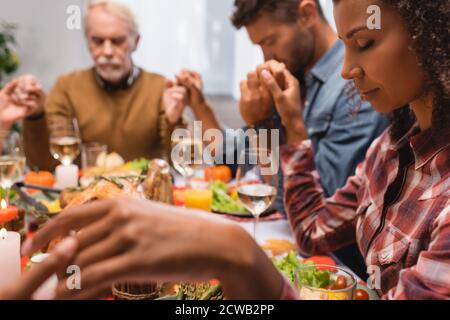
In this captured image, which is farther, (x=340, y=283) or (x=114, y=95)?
(x=114, y=95)

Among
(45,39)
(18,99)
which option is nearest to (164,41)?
(45,39)

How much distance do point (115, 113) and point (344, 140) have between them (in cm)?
143

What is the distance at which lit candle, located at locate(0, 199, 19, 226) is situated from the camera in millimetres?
1136

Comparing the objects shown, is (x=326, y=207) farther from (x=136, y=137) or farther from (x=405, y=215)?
(x=136, y=137)

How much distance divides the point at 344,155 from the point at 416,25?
82 centimetres

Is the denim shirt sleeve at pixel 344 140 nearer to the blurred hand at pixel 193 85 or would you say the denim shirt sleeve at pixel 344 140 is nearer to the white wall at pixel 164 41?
the blurred hand at pixel 193 85

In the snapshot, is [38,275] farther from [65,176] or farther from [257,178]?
[65,176]

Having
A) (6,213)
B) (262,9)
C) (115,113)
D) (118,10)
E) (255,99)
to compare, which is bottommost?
(6,213)

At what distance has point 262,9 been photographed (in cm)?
181

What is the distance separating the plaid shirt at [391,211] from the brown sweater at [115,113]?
140 centimetres

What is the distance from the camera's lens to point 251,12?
Answer: 1.82m

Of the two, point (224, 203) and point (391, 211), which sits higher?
point (391, 211)

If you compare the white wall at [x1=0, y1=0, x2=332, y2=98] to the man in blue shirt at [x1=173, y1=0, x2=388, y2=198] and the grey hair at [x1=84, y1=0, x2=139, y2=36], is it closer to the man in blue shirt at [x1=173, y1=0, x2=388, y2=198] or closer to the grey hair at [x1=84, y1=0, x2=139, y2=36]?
the grey hair at [x1=84, y1=0, x2=139, y2=36]

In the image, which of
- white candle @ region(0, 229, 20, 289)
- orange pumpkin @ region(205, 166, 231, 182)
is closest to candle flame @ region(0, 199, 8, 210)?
white candle @ region(0, 229, 20, 289)
